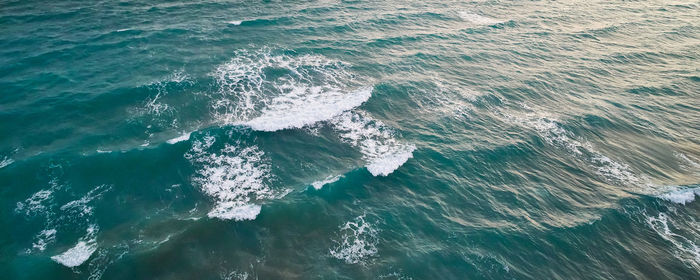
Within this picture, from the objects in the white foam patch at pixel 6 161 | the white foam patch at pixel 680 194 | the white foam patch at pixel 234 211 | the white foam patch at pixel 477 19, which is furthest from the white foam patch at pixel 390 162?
the white foam patch at pixel 477 19

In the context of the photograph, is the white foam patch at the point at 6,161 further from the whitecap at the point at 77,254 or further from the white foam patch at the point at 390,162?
the white foam patch at the point at 390,162

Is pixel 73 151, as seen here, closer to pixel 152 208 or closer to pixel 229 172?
pixel 152 208

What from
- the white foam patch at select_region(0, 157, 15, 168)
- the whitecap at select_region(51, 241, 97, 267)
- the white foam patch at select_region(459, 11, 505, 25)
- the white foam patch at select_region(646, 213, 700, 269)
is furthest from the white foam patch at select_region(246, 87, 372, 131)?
the white foam patch at select_region(459, 11, 505, 25)

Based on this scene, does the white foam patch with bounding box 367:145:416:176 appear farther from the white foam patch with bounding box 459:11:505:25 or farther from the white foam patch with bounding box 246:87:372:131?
the white foam patch with bounding box 459:11:505:25

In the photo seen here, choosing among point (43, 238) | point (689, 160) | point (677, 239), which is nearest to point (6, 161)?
point (43, 238)

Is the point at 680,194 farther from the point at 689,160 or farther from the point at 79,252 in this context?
the point at 79,252
